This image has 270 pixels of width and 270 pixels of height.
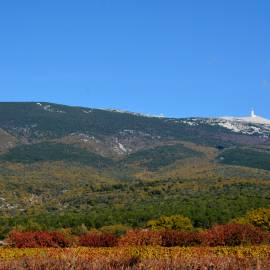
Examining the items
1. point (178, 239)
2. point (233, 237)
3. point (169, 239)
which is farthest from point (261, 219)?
point (169, 239)

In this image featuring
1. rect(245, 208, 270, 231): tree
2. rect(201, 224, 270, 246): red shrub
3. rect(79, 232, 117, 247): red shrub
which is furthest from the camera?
rect(245, 208, 270, 231): tree

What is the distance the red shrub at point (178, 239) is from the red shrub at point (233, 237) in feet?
1.89

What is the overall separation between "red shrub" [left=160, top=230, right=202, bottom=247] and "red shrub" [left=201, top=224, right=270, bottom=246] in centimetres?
58

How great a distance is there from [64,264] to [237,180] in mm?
116669

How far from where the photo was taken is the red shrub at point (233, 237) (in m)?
39.4

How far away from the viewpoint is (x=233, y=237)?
130 feet

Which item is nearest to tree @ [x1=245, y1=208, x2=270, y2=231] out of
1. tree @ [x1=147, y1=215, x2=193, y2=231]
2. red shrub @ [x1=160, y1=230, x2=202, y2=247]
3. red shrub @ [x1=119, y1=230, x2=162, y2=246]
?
tree @ [x1=147, y1=215, x2=193, y2=231]

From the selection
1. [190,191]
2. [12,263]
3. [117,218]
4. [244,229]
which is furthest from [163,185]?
[12,263]

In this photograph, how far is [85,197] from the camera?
428ft

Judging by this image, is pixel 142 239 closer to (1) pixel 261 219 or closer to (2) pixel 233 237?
(2) pixel 233 237

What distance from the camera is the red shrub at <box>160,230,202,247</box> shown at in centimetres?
4022

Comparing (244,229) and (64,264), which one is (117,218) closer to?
(244,229)

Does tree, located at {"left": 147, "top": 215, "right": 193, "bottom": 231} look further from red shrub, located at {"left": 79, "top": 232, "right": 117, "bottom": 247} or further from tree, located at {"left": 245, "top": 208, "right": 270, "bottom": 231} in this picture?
red shrub, located at {"left": 79, "top": 232, "right": 117, "bottom": 247}

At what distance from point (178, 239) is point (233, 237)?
339cm
